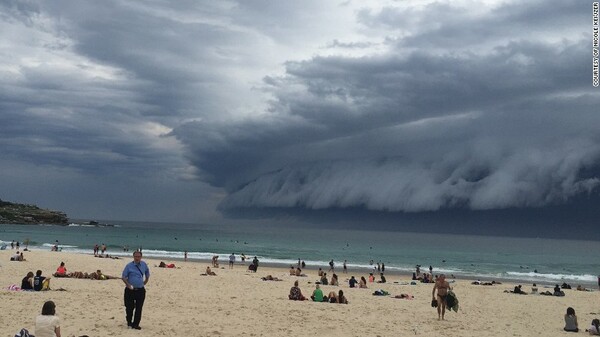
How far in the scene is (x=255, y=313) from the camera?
17016 millimetres

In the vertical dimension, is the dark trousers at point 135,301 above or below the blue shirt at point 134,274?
below

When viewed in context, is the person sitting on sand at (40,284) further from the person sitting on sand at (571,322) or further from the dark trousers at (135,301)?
the person sitting on sand at (571,322)

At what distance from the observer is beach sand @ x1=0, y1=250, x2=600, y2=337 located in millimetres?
13555

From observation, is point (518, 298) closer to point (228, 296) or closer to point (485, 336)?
point (485, 336)

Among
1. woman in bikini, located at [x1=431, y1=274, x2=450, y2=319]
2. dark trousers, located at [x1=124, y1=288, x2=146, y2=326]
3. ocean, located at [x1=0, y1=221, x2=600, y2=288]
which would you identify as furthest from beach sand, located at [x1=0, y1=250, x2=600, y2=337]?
ocean, located at [x1=0, y1=221, x2=600, y2=288]

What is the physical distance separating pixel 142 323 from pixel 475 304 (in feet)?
57.7

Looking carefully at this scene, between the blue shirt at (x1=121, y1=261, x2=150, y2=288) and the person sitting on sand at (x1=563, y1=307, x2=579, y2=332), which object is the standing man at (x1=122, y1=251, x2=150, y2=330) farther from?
the person sitting on sand at (x1=563, y1=307, x2=579, y2=332)

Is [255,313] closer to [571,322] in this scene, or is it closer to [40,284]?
[40,284]

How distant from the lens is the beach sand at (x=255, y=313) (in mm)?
13555

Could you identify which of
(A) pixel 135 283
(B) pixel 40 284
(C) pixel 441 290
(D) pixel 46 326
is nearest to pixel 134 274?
(A) pixel 135 283

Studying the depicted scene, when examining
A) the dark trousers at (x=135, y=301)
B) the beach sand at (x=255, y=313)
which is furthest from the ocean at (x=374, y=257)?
the dark trousers at (x=135, y=301)

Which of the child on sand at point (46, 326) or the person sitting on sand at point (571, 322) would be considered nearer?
the child on sand at point (46, 326)

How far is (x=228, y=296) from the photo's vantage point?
71.7ft

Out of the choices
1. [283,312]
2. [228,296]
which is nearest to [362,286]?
[228,296]
